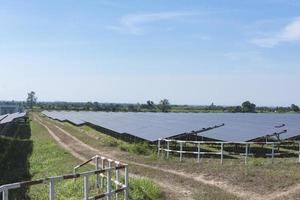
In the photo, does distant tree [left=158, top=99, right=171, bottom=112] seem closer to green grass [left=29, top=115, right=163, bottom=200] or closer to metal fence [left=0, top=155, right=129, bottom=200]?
green grass [left=29, top=115, right=163, bottom=200]

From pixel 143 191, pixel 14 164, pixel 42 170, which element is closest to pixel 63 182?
pixel 143 191

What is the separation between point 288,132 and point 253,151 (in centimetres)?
391

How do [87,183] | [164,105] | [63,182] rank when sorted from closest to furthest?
1. [87,183]
2. [63,182]
3. [164,105]

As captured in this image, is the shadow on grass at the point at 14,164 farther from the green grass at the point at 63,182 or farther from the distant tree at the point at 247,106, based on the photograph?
the distant tree at the point at 247,106

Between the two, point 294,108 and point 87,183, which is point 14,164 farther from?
point 294,108

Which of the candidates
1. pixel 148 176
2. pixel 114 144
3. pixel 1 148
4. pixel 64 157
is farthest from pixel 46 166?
pixel 1 148

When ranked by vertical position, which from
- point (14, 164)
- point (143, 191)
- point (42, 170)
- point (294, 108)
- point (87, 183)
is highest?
point (294, 108)

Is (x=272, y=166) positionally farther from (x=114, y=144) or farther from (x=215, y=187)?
(x=114, y=144)

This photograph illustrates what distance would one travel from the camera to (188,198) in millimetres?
14359

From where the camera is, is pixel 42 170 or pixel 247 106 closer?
pixel 42 170

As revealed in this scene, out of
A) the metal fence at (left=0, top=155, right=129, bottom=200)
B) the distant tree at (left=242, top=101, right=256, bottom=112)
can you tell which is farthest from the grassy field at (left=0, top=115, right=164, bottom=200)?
the distant tree at (left=242, top=101, right=256, bottom=112)

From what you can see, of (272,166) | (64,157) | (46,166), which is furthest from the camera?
(64,157)

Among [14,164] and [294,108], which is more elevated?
[294,108]

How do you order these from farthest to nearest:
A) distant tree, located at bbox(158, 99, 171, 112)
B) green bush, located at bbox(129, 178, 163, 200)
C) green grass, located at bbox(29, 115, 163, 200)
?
distant tree, located at bbox(158, 99, 171, 112)
green grass, located at bbox(29, 115, 163, 200)
green bush, located at bbox(129, 178, 163, 200)
